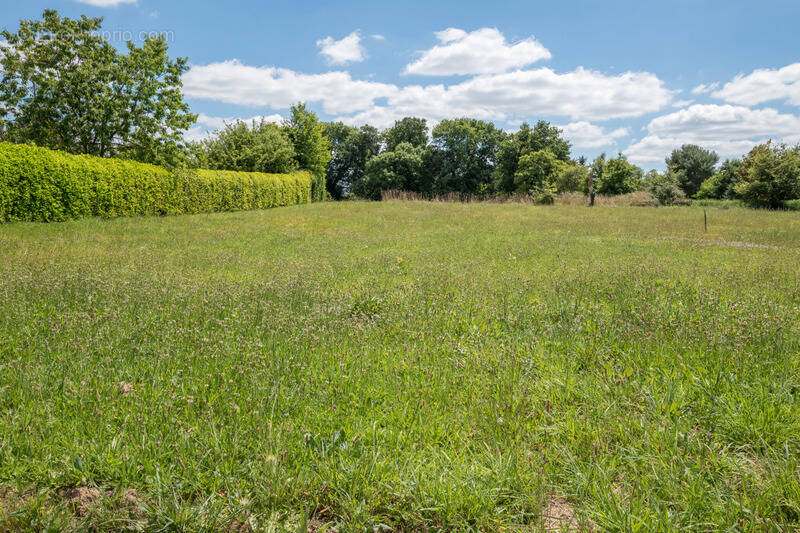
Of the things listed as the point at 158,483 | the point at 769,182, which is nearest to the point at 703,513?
the point at 158,483

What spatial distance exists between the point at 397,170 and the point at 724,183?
4213 centimetres

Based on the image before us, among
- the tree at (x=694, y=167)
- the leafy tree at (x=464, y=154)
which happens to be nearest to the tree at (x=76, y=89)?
the leafy tree at (x=464, y=154)

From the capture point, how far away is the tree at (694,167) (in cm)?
6819

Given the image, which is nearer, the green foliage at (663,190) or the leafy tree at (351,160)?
the green foliage at (663,190)

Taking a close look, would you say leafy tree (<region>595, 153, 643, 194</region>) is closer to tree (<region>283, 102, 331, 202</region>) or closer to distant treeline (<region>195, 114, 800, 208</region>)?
Answer: distant treeline (<region>195, 114, 800, 208</region>)

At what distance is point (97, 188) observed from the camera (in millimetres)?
17438

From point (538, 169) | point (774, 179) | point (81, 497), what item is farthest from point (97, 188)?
point (774, 179)

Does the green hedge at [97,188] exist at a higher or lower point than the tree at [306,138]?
lower

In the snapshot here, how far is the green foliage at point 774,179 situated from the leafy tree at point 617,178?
9.50m

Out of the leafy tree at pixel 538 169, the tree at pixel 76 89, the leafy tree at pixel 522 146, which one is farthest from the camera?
the leafy tree at pixel 522 146

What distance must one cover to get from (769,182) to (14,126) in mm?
55365

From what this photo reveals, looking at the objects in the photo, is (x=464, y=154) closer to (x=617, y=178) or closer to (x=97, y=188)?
(x=617, y=178)

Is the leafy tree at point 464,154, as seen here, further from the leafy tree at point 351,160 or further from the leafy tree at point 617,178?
the leafy tree at point 617,178

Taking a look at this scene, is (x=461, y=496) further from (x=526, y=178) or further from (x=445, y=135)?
(x=445, y=135)
